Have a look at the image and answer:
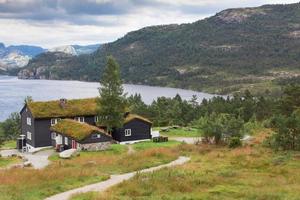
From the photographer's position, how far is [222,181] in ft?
116

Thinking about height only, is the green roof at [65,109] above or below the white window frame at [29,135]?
above

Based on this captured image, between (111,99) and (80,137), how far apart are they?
9.64m

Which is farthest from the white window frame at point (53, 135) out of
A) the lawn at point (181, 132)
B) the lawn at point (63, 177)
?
the lawn at point (63, 177)

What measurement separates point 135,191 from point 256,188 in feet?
26.8

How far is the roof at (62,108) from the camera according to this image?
254ft

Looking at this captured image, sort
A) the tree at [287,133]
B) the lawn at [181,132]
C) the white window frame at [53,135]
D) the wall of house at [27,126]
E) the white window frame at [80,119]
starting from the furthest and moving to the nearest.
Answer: the lawn at [181,132] < the white window frame at [80,119] < the wall of house at [27,126] < the white window frame at [53,135] < the tree at [287,133]

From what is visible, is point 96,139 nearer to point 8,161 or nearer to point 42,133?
point 8,161

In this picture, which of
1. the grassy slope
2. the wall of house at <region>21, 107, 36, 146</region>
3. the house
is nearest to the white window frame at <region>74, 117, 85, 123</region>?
the house

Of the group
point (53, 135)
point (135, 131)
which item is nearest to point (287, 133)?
point (135, 131)

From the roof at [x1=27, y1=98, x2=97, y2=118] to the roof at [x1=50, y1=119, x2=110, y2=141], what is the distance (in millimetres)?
2930

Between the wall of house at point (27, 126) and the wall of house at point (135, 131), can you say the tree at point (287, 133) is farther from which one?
the wall of house at point (27, 126)

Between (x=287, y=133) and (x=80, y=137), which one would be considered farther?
(x=80, y=137)

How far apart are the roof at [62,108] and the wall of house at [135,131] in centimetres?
562

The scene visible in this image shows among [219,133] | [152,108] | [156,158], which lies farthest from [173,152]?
[152,108]
